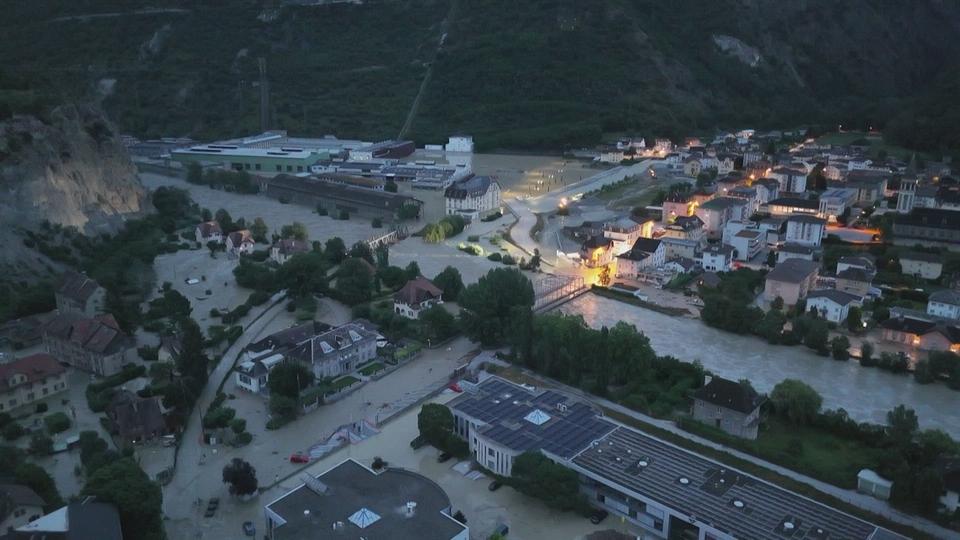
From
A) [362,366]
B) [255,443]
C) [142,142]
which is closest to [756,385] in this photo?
[362,366]

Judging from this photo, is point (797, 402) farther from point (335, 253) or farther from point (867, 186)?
point (867, 186)

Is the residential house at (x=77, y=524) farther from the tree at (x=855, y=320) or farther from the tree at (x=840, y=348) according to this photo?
the tree at (x=855, y=320)

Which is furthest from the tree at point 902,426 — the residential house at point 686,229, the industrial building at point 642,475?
the residential house at point 686,229

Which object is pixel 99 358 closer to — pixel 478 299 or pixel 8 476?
pixel 8 476

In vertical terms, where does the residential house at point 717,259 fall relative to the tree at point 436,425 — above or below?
above

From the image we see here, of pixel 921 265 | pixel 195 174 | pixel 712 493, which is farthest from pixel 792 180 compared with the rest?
pixel 195 174

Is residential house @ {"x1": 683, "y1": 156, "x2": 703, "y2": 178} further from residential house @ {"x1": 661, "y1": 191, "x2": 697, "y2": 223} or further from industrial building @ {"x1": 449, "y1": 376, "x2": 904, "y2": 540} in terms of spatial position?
industrial building @ {"x1": 449, "y1": 376, "x2": 904, "y2": 540}
